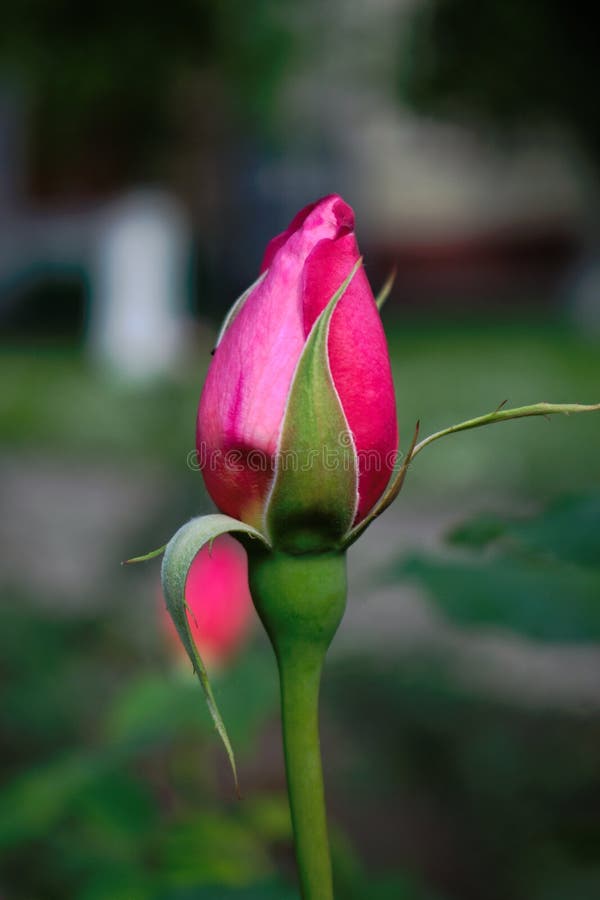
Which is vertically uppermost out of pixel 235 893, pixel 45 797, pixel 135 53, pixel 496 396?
pixel 235 893

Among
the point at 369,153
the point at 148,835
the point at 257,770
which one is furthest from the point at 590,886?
the point at 369,153

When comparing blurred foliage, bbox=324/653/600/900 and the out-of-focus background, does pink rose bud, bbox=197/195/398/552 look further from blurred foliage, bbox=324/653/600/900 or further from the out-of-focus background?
blurred foliage, bbox=324/653/600/900

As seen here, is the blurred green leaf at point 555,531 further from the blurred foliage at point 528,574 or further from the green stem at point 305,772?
the green stem at point 305,772

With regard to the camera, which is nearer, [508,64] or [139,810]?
[139,810]

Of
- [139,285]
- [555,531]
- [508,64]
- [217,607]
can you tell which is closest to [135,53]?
[139,285]

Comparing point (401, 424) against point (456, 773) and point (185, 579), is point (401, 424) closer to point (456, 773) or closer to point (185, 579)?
point (456, 773)

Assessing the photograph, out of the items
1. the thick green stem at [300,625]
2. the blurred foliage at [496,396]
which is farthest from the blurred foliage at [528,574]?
the blurred foliage at [496,396]

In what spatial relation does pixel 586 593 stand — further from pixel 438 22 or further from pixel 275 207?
pixel 275 207
